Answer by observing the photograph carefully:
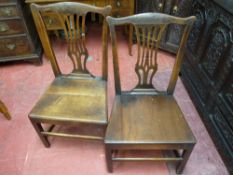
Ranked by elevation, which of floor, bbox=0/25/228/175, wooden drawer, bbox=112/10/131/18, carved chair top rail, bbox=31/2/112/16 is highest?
carved chair top rail, bbox=31/2/112/16

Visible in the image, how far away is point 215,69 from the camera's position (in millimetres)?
1341

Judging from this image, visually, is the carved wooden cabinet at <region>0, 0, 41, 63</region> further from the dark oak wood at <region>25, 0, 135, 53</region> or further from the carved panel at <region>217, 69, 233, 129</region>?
the carved panel at <region>217, 69, 233, 129</region>

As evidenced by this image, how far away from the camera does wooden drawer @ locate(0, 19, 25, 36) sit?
1.87 metres

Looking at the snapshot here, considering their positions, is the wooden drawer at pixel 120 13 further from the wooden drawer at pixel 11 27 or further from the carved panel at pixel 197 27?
the wooden drawer at pixel 11 27

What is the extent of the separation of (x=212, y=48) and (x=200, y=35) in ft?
0.64

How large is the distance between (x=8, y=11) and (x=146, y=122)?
1.65m

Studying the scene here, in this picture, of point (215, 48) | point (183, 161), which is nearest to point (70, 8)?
point (215, 48)

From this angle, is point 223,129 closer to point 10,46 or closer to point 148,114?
point 148,114

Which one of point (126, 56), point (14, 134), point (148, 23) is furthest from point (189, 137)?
point (126, 56)

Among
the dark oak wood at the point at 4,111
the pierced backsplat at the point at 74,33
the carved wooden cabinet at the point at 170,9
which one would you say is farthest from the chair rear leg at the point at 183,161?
the dark oak wood at the point at 4,111

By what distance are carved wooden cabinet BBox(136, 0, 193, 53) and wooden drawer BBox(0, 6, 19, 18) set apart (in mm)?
1268

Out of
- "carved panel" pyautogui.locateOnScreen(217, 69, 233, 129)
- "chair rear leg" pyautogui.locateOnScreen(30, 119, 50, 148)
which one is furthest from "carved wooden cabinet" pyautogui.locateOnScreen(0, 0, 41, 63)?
"carved panel" pyautogui.locateOnScreen(217, 69, 233, 129)

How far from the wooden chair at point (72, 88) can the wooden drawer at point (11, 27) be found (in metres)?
0.89

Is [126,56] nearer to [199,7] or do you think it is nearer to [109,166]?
[199,7]
